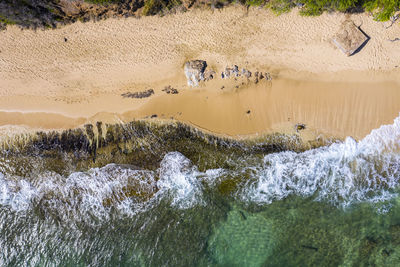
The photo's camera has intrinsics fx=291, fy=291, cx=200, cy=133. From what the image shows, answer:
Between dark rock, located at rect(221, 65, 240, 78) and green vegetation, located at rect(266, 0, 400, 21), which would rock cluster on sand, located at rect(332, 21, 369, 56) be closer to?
green vegetation, located at rect(266, 0, 400, 21)

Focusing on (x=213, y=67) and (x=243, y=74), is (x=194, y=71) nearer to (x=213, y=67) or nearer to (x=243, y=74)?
(x=213, y=67)

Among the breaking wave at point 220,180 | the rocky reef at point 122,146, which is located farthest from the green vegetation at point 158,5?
the breaking wave at point 220,180

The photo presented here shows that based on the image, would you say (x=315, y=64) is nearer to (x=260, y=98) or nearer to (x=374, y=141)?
(x=260, y=98)

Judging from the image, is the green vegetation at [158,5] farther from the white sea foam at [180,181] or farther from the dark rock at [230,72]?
the white sea foam at [180,181]

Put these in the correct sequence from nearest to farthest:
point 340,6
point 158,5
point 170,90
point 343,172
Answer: point 340,6
point 343,172
point 158,5
point 170,90

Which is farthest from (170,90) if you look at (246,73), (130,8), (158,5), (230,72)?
(130,8)

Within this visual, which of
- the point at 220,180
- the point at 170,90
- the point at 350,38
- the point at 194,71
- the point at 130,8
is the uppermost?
the point at 130,8
